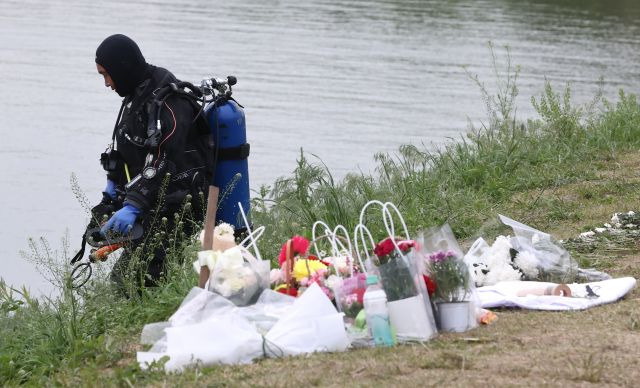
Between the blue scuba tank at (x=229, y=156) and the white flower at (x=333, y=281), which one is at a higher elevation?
the blue scuba tank at (x=229, y=156)

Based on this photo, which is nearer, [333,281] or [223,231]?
[333,281]

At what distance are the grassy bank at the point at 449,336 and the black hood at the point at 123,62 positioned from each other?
110 centimetres

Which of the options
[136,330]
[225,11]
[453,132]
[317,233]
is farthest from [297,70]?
[136,330]

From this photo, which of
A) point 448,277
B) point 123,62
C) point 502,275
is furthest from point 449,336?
point 123,62

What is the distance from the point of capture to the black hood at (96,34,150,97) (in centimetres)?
684

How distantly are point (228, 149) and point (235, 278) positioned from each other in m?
1.75

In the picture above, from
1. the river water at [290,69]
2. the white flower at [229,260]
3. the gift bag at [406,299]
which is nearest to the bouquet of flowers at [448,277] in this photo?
the gift bag at [406,299]

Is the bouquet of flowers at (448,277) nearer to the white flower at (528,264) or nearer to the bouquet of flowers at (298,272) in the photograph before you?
the bouquet of flowers at (298,272)

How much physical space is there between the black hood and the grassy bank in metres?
A: 1.10

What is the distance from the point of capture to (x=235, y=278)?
5.33 meters

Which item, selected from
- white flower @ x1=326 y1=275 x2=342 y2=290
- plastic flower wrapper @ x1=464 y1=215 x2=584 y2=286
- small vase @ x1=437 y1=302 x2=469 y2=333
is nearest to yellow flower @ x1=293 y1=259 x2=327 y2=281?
white flower @ x1=326 y1=275 x2=342 y2=290

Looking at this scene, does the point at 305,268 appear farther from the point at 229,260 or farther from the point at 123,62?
the point at 123,62

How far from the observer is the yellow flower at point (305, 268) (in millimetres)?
5492

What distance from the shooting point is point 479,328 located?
5305mm
